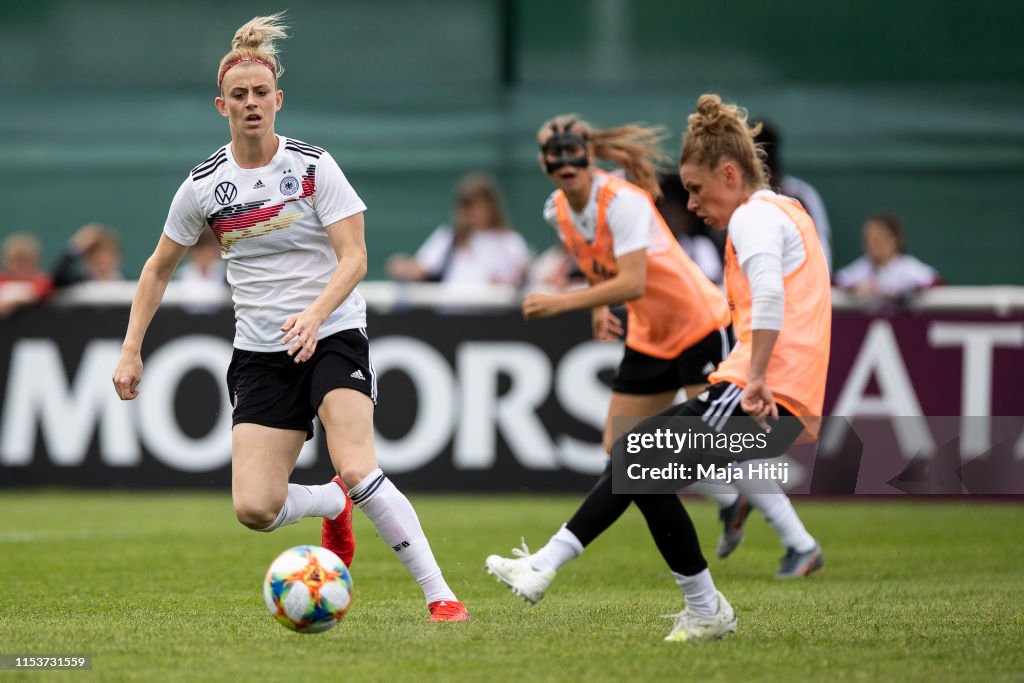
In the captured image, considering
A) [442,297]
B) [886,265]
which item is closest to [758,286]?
[442,297]

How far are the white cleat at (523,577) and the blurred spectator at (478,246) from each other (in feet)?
23.0

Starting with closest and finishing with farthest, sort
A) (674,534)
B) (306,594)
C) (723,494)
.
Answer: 1. (306,594)
2. (674,534)
3. (723,494)

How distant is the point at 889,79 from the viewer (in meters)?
14.8

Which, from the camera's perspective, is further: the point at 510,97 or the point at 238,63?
the point at 510,97

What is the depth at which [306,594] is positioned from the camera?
5684 mm

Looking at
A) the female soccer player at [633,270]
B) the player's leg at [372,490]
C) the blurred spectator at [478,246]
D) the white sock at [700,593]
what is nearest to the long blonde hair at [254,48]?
the player's leg at [372,490]

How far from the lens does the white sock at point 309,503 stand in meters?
6.51

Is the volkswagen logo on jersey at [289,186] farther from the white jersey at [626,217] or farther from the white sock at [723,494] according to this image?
the white sock at [723,494]

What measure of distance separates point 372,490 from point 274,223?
113 centimetres

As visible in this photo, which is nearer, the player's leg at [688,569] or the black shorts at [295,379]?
the player's leg at [688,569]

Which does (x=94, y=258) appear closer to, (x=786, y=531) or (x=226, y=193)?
(x=786, y=531)

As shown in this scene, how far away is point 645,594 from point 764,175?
2161 millimetres

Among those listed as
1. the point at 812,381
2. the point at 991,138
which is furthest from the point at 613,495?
the point at 991,138

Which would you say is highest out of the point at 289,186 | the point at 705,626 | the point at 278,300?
the point at 289,186
